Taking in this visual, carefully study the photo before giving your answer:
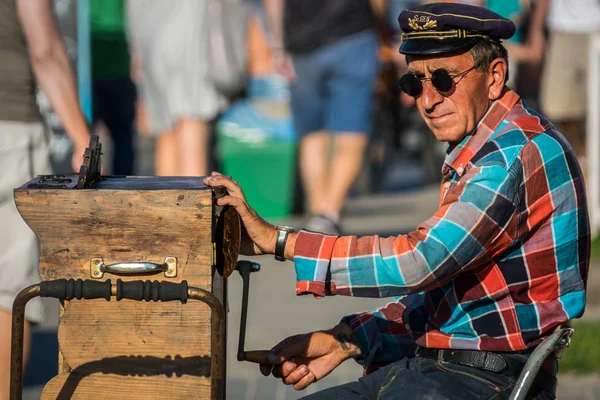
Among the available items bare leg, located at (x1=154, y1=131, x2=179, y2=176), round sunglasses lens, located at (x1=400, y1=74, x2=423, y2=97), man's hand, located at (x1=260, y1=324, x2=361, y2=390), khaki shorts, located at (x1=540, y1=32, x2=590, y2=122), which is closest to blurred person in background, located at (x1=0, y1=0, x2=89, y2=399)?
man's hand, located at (x1=260, y1=324, x2=361, y2=390)

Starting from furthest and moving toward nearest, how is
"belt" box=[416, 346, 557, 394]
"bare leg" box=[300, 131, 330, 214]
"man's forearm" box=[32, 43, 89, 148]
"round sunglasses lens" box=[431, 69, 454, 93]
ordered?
"bare leg" box=[300, 131, 330, 214]
"man's forearm" box=[32, 43, 89, 148]
"round sunglasses lens" box=[431, 69, 454, 93]
"belt" box=[416, 346, 557, 394]

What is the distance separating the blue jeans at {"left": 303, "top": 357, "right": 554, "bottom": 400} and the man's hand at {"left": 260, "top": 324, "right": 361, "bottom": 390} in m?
0.12

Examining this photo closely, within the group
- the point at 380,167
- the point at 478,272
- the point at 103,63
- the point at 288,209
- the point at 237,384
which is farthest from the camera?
the point at 380,167

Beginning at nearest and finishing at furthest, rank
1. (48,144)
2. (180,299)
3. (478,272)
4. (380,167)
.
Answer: (180,299)
(478,272)
(48,144)
(380,167)

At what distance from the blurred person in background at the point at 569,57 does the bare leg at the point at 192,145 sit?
365cm

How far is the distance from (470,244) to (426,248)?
10 centimetres

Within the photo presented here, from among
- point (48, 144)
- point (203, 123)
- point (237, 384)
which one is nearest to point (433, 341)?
point (48, 144)

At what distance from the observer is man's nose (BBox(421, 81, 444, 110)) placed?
10.2 ft

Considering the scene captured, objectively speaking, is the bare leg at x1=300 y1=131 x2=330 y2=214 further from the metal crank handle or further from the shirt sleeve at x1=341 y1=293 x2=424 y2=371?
the metal crank handle

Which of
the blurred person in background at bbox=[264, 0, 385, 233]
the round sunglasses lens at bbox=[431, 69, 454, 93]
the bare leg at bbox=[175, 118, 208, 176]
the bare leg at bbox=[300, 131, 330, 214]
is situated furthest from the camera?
the bare leg at bbox=[300, 131, 330, 214]

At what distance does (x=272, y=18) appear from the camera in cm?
885

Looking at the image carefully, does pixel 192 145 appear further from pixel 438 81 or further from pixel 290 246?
pixel 290 246

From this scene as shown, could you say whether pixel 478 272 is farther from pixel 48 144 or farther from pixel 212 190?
pixel 48 144

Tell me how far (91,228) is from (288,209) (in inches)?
271
